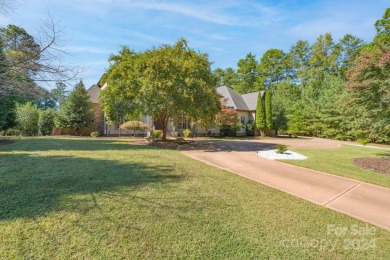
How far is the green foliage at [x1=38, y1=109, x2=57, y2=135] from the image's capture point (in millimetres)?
20719

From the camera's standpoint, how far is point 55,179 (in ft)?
18.1

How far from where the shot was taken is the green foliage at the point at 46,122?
68.0 feet

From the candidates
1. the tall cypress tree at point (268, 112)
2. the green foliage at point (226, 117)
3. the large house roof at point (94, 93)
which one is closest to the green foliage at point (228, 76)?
the tall cypress tree at point (268, 112)

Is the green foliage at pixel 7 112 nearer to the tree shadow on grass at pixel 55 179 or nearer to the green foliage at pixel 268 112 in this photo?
the tree shadow on grass at pixel 55 179

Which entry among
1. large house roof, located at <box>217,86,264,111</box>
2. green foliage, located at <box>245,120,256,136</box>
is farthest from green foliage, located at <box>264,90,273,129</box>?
large house roof, located at <box>217,86,264,111</box>

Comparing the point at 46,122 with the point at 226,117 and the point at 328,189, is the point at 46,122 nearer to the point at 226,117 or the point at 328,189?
the point at 226,117

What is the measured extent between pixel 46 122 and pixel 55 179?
18.8 meters

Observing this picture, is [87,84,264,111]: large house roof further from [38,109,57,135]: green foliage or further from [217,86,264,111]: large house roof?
[38,109,57,135]: green foliage

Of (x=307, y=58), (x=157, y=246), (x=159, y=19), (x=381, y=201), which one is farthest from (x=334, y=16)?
(x=307, y=58)

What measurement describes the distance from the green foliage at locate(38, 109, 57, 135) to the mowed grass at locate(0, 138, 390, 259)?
58.5 ft

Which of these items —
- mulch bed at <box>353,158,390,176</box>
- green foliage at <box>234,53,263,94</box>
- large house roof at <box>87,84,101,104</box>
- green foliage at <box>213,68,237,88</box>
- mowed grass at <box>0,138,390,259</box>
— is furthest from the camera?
green foliage at <box>213,68,237,88</box>

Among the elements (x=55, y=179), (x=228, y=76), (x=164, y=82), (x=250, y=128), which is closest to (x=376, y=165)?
(x=164, y=82)

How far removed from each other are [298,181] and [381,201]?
6.50ft

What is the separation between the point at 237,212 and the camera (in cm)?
420
